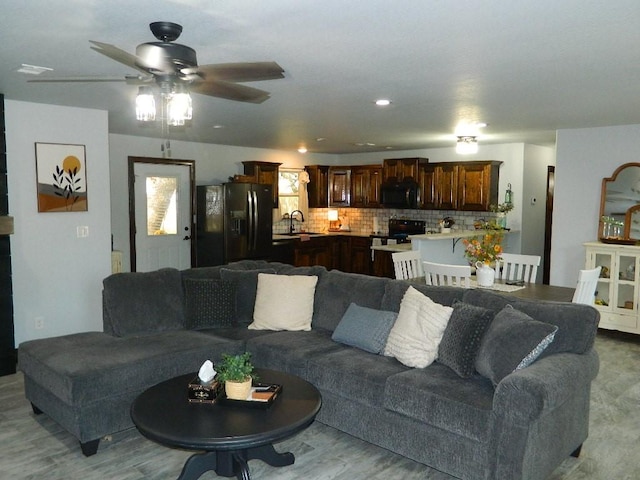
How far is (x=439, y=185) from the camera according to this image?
869 centimetres

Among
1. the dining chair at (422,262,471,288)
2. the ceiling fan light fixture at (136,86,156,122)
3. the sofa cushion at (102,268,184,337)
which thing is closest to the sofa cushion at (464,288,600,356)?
the dining chair at (422,262,471,288)

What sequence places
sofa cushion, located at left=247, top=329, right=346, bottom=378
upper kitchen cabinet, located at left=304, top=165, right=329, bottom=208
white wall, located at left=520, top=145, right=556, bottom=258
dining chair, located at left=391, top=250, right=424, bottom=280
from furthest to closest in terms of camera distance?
upper kitchen cabinet, located at left=304, top=165, right=329, bottom=208
white wall, located at left=520, top=145, right=556, bottom=258
dining chair, located at left=391, top=250, right=424, bottom=280
sofa cushion, located at left=247, top=329, right=346, bottom=378

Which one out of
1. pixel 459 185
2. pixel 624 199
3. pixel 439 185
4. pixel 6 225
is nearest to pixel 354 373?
pixel 6 225

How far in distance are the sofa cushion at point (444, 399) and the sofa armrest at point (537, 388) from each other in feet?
0.44

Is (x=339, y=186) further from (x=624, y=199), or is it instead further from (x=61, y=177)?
(x=61, y=177)

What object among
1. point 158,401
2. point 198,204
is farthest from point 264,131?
point 158,401

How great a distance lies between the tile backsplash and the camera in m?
8.80

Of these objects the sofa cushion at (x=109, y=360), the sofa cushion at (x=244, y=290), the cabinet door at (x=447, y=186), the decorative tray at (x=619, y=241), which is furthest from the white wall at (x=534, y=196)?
the sofa cushion at (x=109, y=360)

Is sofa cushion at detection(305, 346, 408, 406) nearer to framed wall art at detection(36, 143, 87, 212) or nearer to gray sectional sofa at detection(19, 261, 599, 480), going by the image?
gray sectional sofa at detection(19, 261, 599, 480)

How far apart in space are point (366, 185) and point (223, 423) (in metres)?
7.41

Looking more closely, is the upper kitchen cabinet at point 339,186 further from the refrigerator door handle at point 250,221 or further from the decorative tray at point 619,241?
the decorative tray at point 619,241

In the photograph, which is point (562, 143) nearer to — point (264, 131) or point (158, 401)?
point (264, 131)

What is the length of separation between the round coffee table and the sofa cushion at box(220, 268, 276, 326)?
144 centimetres

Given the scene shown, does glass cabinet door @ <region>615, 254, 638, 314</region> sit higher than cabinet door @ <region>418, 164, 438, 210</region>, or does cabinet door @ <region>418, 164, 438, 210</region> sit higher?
cabinet door @ <region>418, 164, 438, 210</region>
